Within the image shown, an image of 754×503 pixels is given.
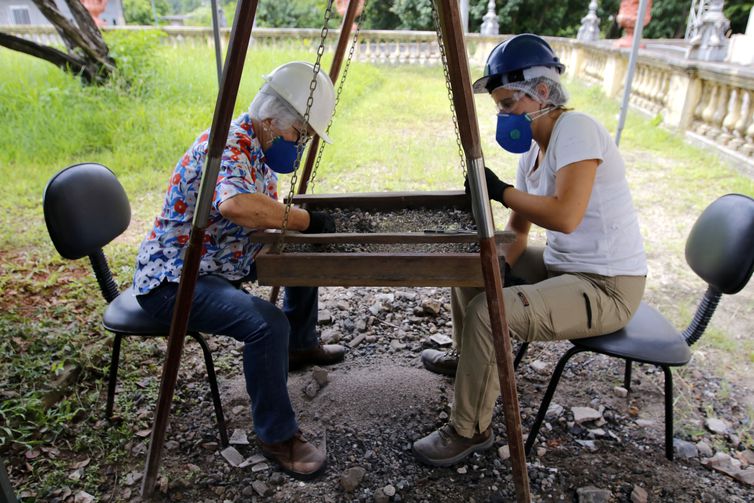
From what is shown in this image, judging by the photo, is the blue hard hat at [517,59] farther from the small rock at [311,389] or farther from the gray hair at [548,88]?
the small rock at [311,389]

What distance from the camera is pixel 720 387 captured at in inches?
106

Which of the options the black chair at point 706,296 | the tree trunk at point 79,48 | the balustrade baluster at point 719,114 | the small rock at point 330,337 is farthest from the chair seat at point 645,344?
the tree trunk at point 79,48

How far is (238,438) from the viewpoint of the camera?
232 centimetres

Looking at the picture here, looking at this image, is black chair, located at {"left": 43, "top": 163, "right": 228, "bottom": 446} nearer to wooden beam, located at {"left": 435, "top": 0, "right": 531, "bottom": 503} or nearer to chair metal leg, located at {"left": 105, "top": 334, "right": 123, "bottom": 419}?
chair metal leg, located at {"left": 105, "top": 334, "right": 123, "bottom": 419}

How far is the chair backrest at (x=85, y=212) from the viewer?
2129 millimetres

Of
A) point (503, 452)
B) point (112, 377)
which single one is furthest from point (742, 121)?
point (112, 377)

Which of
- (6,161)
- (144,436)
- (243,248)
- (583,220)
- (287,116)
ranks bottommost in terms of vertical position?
(144,436)

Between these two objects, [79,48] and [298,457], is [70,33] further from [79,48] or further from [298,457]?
[298,457]

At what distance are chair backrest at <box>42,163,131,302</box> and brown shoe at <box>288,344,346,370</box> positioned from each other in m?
0.89

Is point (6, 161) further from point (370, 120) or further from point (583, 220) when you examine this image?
point (583, 220)

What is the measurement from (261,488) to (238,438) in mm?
319

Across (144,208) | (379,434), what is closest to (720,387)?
(379,434)

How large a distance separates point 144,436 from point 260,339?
0.82 meters

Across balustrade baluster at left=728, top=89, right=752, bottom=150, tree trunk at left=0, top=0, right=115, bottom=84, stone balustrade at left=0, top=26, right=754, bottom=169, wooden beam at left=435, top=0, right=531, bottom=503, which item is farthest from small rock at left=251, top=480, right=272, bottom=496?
balustrade baluster at left=728, top=89, right=752, bottom=150
